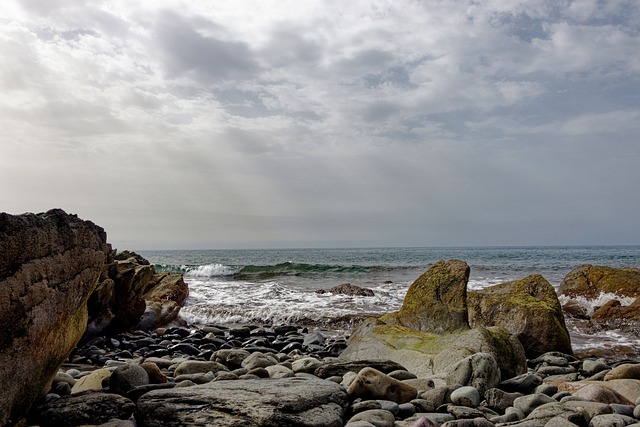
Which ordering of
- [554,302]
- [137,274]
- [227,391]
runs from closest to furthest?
[227,391] < [554,302] < [137,274]

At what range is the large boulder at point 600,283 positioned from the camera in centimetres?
1598

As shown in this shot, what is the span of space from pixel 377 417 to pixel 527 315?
624 cm

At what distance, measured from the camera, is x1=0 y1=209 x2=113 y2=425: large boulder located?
3.47 m

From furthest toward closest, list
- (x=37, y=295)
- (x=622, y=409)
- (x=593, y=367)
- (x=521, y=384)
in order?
(x=593, y=367), (x=521, y=384), (x=622, y=409), (x=37, y=295)

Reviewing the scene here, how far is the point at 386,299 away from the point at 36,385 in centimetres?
1555

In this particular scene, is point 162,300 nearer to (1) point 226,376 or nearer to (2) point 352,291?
(2) point 352,291

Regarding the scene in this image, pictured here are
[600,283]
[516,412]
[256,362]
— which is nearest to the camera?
[516,412]

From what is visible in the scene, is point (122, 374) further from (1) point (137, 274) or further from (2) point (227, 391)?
(1) point (137, 274)

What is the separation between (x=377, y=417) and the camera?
163 inches

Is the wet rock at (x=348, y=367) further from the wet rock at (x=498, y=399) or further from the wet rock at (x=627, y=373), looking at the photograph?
the wet rock at (x=627, y=373)

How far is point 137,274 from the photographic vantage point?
12164mm

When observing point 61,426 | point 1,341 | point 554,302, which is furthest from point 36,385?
point 554,302

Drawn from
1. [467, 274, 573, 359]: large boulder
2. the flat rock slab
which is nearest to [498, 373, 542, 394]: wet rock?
the flat rock slab

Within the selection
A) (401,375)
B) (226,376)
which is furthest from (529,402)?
(226,376)
